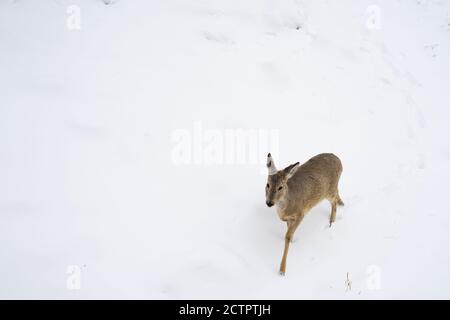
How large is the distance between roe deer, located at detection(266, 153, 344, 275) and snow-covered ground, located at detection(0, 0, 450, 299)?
0.43 metres

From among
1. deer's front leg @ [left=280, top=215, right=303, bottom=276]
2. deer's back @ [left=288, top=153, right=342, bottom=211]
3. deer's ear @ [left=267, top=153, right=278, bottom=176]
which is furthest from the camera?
deer's back @ [left=288, top=153, right=342, bottom=211]

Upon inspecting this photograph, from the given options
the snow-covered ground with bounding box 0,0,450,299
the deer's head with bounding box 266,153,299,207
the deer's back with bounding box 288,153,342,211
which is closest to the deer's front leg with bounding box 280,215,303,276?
the snow-covered ground with bounding box 0,0,450,299

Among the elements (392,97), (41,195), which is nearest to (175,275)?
(41,195)

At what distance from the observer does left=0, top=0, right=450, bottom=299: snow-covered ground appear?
19.7 ft

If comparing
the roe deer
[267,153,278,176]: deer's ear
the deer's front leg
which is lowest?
the deer's front leg

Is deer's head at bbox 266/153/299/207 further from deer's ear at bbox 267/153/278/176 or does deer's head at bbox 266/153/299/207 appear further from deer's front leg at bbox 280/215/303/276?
deer's front leg at bbox 280/215/303/276

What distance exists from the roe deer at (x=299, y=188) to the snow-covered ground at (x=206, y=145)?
0.43m

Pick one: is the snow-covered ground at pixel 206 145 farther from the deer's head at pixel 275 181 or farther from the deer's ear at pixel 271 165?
the deer's ear at pixel 271 165

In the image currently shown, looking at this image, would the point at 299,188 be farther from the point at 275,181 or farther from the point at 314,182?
the point at 275,181

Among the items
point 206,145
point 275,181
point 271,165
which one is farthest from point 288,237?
point 206,145

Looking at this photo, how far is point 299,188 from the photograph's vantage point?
6668 mm

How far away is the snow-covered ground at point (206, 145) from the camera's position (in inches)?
237

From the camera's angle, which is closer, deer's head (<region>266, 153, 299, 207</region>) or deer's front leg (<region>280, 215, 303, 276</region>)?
deer's head (<region>266, 153, 299, 207</region>)

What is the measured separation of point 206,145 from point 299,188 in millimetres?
2207
